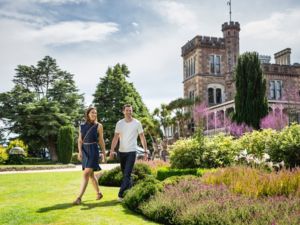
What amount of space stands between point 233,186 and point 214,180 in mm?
1116

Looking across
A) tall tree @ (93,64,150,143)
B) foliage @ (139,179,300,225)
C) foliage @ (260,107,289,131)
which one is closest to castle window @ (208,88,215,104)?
tall tree @ (93,64,150,143)

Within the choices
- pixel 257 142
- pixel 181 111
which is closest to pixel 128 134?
pixel 257 142

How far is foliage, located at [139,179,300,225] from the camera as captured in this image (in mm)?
5428

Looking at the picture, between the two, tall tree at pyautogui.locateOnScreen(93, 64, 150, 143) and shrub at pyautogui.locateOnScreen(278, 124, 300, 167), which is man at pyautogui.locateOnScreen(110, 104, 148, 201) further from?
tall tree at pyautogui.locateOnScreen(93, 64, 150, 143)

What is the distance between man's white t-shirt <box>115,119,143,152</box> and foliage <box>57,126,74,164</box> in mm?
29666

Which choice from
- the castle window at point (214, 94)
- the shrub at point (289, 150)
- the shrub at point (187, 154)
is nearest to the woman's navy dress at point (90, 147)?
the shrub at point (187, 154)

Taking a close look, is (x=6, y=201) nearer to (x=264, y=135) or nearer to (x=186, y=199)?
(x=186, y=199)

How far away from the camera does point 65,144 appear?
37.7 metres

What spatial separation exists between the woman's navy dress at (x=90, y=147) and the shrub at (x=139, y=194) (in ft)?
3.49

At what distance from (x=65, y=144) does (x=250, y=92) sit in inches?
706

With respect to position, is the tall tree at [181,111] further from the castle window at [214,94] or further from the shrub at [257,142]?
the shrub at [257,142]

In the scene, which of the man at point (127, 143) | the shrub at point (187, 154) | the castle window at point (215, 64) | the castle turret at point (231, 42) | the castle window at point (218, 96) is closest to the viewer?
the man at point (127, 143)

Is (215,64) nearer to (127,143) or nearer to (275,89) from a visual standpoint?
(275,89)

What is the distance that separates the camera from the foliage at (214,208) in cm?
543
